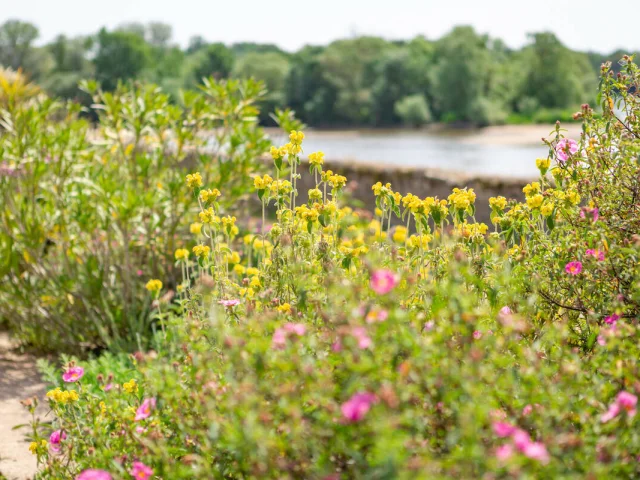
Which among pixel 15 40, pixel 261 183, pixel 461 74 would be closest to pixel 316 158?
pixel 261 183

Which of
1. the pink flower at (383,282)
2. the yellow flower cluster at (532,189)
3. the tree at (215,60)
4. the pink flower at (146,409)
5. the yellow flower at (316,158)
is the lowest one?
the pink flower at (146,409)

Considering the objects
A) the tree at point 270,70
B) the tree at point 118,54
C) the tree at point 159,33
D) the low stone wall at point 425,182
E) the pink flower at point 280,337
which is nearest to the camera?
the pink flower at point 280,337

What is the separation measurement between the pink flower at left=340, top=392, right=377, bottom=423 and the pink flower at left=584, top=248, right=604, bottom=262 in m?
1.13

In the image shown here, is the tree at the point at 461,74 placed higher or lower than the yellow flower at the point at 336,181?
higher

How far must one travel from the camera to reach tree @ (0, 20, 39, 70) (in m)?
64.1

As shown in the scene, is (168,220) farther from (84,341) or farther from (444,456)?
(444,456)

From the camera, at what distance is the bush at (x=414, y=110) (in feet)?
155

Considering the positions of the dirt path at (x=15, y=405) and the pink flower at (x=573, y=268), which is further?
the dirt path at (x=15, y=405)

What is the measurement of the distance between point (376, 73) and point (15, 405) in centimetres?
5437

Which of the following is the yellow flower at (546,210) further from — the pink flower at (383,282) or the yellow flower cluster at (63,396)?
the yellow flower cluster at (63,396)

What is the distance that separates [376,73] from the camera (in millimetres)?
55688

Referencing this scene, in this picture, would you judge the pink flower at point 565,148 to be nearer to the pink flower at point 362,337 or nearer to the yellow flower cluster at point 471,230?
the yellow flower cluster at point 471,230

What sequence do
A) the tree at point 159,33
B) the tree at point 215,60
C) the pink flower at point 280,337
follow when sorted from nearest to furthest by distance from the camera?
1. the pink flower at point 280,337
2. the tree at point 215,60
3. the tree at point 159,33

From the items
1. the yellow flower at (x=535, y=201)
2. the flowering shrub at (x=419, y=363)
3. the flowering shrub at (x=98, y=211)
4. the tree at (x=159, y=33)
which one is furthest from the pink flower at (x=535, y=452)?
the tree at (x=159, y=33)
